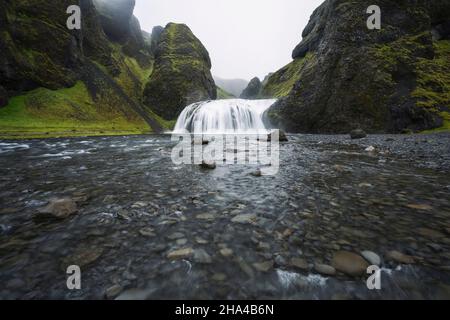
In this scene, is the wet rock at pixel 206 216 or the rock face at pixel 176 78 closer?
the wet rock at pixel 206 216

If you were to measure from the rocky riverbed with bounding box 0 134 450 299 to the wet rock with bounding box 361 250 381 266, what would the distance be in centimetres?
1

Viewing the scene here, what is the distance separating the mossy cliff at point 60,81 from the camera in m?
32.6

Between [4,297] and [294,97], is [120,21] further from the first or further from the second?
[4,297]

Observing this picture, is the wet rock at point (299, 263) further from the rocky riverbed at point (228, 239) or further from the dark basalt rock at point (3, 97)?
the dark basalt rock at point (3, 97)

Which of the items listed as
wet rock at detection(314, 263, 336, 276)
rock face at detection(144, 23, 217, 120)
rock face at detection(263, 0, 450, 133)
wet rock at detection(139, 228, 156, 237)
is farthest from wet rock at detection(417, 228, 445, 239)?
rock face at detection(144, 23, 217, 120)

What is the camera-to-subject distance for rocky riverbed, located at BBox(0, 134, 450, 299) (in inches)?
90.7

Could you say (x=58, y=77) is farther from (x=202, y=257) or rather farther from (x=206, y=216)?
(x=202, y=257)

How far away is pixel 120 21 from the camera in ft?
281

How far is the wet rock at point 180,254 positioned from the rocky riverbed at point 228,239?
0.02 m

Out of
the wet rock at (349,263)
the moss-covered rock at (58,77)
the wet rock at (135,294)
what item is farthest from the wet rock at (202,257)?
the moss-covered rock at (58,77)

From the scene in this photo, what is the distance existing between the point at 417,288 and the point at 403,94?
31583mm

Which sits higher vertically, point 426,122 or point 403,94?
point 403,94

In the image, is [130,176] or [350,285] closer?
[350,285]

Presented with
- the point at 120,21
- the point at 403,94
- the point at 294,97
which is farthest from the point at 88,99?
the point at 120,21
